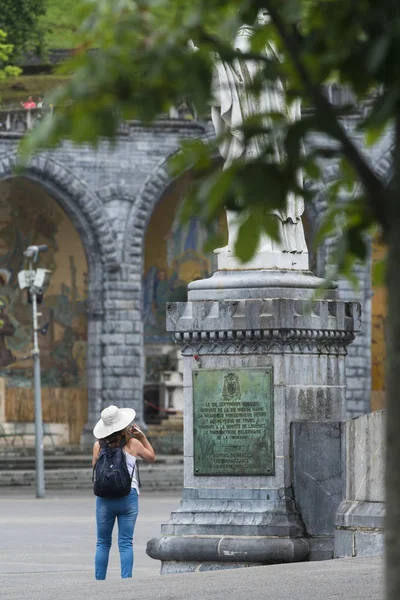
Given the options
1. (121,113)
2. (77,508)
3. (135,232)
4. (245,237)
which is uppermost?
(135,232)

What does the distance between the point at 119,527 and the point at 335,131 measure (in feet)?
26.9

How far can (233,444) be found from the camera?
481 inches

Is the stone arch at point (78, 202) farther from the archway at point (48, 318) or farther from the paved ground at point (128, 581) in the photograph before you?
the paved ground at point (128, 581)

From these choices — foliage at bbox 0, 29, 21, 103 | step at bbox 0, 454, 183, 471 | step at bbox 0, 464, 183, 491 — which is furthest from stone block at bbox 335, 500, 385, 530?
foliage at bbox 0, 29, 21, 103

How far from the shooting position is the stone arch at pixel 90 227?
132 feet

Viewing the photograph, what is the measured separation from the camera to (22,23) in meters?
52.1

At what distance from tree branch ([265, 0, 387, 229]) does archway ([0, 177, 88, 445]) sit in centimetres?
3897

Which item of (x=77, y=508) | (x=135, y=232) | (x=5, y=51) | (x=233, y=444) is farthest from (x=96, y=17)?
(x=5, y=51)

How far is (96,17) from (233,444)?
8.27 meters

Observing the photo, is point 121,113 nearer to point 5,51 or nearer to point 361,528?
point 361,528

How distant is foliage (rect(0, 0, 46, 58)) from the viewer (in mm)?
51281

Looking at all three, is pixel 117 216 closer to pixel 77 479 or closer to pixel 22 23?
pixel 77 479

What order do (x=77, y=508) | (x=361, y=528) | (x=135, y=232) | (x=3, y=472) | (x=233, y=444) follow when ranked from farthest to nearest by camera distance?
(x=135, y=232)
(x=3, y=472)
(x=77, y=508)
(x=233, y=444)
(x=361, y=528)

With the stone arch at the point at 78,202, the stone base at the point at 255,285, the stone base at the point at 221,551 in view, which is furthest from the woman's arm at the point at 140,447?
the stone arch at the point at 78,202
